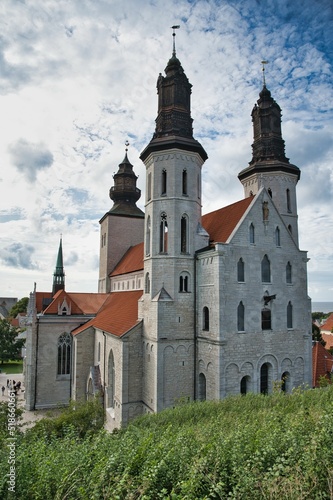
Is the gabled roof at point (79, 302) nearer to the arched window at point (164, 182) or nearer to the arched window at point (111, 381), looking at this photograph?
the arched window at point (111, 381)

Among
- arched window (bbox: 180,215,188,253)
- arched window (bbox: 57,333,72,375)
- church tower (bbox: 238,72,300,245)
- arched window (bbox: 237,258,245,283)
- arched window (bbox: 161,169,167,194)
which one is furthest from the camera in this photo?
arched window (bbox: 57,333,72,375)

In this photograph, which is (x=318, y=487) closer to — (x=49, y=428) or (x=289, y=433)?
(x=289, y=433)

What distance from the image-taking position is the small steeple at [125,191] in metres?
41.6

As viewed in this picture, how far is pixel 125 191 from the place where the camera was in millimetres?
41750

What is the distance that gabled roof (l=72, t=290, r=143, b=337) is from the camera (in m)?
23.6

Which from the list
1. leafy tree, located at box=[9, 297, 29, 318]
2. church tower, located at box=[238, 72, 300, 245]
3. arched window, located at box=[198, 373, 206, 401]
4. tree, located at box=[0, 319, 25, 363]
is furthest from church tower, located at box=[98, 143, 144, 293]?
leafy tree, located at box=[9, 297, 29, 318]

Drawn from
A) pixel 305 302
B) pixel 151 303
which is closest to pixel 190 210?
pixel 151 303

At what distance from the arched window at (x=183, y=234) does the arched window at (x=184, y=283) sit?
1.65 meters

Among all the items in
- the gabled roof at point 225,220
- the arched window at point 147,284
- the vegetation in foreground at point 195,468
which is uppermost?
the gabled roof at point 225,220

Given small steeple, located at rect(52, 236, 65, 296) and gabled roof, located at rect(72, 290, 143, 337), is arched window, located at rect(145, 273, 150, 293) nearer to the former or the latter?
gabled roof, located at rect(72, 290, 143, 337)

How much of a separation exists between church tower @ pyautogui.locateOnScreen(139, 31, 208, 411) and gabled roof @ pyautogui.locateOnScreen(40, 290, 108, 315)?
13.4 meters

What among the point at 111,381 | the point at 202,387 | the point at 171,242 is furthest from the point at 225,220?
the point at 111,381

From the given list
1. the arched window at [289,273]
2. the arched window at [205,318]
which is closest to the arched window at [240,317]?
the arched window at [205,318]

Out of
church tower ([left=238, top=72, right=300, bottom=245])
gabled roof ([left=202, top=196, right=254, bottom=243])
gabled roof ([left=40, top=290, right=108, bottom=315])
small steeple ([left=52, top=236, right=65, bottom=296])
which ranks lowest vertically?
gabled roof ([left=40, top=290, right=108, bottom=315])
